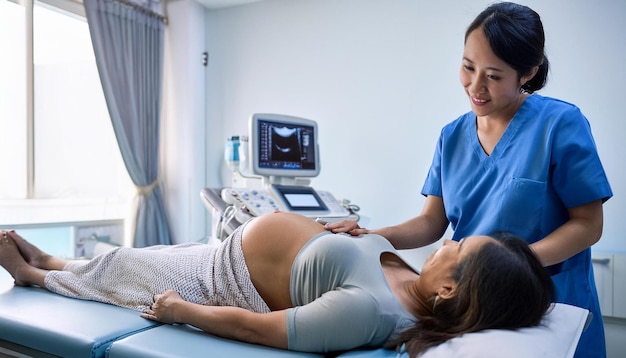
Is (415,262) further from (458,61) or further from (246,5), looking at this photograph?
(246,5)

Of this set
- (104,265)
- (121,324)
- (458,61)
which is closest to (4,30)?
(104,265)

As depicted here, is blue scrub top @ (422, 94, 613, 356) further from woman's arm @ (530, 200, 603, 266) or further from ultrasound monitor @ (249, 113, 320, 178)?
ultrasound monitor @ (249, 113, 320, 178)

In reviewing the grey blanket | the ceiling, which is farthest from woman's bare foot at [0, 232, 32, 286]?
the ceiling

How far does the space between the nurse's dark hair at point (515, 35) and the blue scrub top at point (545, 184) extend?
0.51ft

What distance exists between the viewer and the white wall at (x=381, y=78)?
257 centimetres

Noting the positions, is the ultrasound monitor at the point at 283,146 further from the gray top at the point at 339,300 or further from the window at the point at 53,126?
the window at the point at 53,126

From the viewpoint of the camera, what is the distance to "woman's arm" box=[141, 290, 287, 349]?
102 cm

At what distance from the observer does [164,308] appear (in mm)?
1174

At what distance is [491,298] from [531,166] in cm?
41

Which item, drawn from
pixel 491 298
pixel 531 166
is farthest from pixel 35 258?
pixel 531 166

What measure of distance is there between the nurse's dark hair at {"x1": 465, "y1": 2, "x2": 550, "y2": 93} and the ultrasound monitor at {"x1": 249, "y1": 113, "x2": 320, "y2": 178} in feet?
4.58

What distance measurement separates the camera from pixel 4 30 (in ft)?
8.96

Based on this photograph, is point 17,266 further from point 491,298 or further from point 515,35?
point 515,35

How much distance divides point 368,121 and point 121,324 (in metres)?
2.27
